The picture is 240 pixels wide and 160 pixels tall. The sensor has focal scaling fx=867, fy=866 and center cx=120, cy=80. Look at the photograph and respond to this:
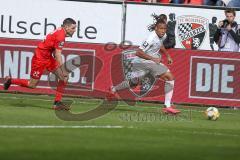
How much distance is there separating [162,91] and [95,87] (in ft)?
5.49

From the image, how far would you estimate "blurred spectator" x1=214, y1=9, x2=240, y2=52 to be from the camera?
2220cm

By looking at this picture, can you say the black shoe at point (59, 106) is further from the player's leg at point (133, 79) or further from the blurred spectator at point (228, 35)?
the blurred spectator at point (228, 35)

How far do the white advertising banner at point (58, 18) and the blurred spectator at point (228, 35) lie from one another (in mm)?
2635

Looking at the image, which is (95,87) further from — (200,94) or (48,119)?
(48,119)

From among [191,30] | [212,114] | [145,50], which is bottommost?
[212,114]

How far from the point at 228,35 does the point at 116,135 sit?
8.98m

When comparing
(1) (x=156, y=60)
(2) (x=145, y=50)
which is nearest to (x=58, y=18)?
(2) (x=145, y=50)

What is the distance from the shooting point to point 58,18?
22.8 metres

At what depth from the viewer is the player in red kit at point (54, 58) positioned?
18703 millimetres

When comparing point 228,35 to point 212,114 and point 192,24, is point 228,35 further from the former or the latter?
point 212,114

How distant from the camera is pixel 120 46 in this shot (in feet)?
71.6

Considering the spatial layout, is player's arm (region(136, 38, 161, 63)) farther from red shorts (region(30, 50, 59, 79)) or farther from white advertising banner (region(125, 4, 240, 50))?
white advertising banner (region(125, 4, 240, 50))

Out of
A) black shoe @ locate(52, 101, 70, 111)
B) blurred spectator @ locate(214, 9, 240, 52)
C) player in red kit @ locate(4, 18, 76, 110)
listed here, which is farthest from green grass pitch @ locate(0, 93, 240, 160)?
blurred spectator @ locate(214, 9, 240, 52)

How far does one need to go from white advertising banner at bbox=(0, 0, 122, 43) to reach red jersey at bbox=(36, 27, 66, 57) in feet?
11.4
